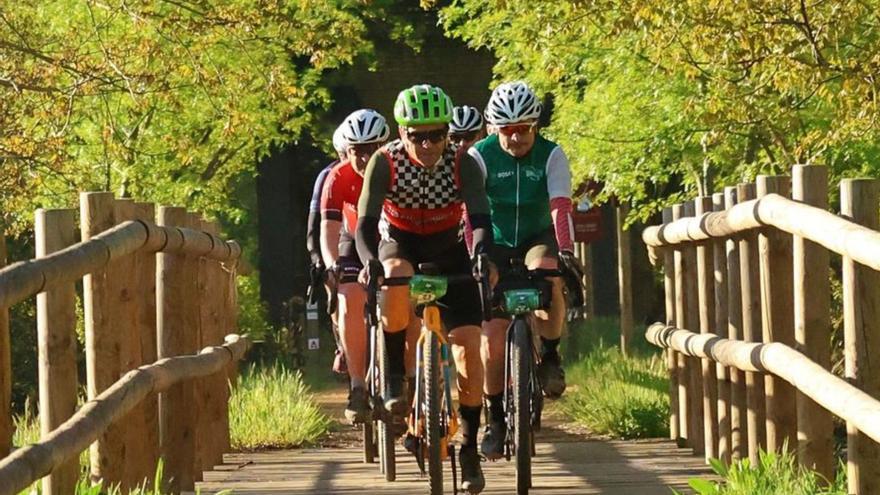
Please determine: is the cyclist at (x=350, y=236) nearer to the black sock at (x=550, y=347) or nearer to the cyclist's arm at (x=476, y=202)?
the black sock at (x=550, y=347)

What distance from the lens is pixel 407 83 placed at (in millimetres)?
38250

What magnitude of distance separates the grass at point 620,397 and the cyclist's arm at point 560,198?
14.0 ft

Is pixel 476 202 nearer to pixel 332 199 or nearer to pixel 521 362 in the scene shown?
pixel 521 362

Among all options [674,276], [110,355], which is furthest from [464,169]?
[674,276]

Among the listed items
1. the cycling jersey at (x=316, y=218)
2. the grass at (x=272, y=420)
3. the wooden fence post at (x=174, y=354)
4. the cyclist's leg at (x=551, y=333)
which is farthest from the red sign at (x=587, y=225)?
the wooden fence post at (x=174, y=354)

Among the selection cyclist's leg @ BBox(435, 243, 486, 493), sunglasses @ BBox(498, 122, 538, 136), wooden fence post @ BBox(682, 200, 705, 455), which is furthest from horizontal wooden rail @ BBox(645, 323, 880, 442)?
sunglasses @ BBox(498, 122, 538, 136)

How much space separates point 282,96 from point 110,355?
12.3 m

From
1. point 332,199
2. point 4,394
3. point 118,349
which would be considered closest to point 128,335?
point 118,349

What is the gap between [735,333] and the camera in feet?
37.8

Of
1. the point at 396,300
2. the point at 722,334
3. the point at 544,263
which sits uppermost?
the point at 544,263

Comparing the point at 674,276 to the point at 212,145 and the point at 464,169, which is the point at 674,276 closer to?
the point at 464,169

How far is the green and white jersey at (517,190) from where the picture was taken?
1192 cm

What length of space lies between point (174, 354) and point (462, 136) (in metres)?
3.81

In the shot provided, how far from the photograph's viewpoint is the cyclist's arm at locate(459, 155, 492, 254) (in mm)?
10281
